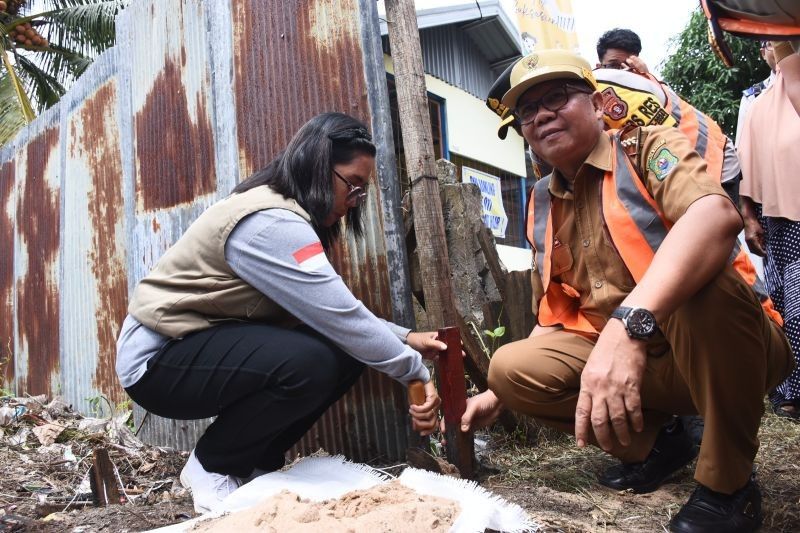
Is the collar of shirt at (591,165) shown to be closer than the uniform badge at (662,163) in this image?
No

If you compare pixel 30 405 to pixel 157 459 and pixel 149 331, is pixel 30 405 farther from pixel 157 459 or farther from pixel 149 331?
pixel 149 331

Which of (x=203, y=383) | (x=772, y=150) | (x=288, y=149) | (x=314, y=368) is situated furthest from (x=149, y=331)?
(x=772, y=150)

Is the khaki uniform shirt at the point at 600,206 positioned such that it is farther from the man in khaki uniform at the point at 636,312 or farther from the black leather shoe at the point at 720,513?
the black leather shoe at the point at 720,513

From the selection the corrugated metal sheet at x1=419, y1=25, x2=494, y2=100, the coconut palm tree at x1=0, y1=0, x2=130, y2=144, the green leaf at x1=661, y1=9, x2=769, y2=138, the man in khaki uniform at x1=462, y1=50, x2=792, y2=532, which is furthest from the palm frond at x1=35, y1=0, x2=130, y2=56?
the man in khaki uniform at x1=462, y1=50, x2=792, y2=532

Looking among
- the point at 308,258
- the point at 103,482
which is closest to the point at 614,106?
the point at 308,258

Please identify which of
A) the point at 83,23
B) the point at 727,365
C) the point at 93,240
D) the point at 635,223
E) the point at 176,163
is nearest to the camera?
the point at 727,365

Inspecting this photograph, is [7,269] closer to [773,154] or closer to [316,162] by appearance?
[316,162]

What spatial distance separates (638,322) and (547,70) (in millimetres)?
957

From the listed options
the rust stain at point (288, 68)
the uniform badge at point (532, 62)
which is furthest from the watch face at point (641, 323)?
the rust stain at point (288, 68)

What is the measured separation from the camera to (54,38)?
12.1 m

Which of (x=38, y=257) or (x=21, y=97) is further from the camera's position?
(x=21, y=97)

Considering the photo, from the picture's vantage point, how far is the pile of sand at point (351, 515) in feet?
5.61

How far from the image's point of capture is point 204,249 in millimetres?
2303

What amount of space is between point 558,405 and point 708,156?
4.18ft
